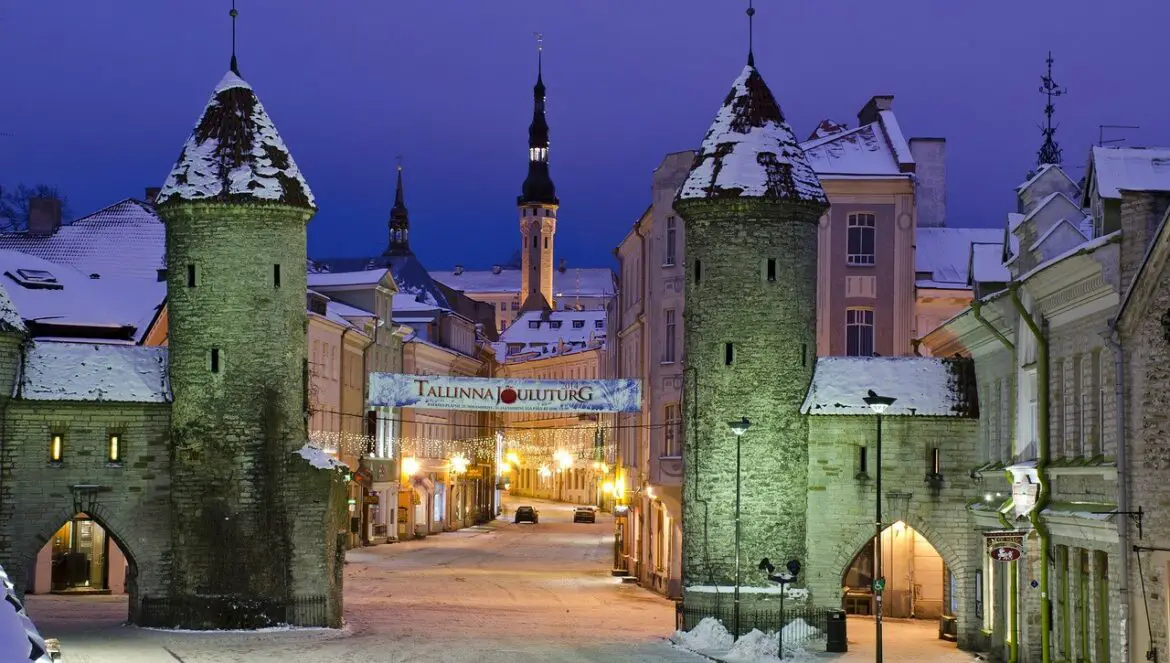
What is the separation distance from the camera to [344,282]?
266ft

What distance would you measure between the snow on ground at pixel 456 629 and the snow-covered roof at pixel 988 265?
7.23 meters

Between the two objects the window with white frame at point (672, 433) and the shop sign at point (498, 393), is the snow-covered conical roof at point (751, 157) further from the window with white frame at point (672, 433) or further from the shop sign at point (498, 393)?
the window with white frame at point (672, 433)

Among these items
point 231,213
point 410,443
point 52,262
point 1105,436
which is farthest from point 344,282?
point 1105,436

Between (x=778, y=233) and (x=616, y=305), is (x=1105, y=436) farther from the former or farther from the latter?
(x=616, y=305)

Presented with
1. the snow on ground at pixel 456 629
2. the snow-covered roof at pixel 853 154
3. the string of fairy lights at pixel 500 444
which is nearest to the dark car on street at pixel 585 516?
the string of fairy lights at pixel 500 444

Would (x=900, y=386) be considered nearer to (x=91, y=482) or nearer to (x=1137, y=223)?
(x=1137, y=223)

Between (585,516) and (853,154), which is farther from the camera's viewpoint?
(585,516)

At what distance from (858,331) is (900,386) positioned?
14.4 metres

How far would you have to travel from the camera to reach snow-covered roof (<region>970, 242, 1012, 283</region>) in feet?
125

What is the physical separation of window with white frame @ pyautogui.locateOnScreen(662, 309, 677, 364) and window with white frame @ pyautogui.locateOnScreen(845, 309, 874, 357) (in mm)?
4849

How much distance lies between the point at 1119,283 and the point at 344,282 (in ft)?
184

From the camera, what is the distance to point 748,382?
132 ft

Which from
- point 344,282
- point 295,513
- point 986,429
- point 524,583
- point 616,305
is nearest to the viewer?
point 986,429

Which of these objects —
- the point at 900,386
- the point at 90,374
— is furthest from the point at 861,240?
the point at 90,374
